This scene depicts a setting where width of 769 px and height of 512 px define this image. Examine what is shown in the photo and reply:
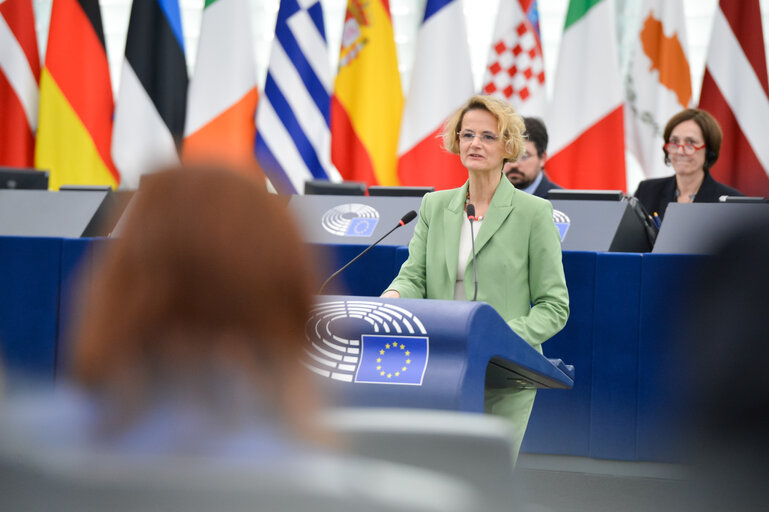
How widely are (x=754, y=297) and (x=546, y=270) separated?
1559 mm

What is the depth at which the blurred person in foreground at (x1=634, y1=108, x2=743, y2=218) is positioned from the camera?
4.45 metres

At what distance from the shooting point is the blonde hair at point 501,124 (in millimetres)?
2787

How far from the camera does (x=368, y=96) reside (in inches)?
252

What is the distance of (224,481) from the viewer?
567 millimetres

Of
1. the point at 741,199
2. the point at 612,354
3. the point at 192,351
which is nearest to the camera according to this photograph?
the point at 192,351

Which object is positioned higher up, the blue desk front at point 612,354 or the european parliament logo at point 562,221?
the european parliament logo at point 562,221

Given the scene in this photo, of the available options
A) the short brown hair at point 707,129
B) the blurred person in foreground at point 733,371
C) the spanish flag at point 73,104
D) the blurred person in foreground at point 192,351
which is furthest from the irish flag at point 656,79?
the blurred person in foreground at point 192,351

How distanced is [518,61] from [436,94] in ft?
Result: 1.94

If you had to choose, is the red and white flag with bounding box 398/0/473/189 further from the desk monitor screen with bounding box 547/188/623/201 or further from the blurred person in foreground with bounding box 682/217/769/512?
the blurred person in foreground with bounding box 682/217/769/512

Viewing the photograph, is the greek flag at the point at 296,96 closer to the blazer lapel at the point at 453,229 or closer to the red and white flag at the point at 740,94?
the red and white flag at the point at 740,94

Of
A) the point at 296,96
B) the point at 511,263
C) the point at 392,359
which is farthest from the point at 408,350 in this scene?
the point at 296,96

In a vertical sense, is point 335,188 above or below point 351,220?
above

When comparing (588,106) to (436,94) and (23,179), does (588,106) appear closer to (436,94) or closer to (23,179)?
(436,94)

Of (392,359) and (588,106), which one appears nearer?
(392,359)
